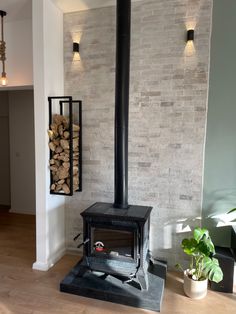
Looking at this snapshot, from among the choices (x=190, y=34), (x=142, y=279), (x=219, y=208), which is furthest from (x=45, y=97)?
(x=219, y=208)

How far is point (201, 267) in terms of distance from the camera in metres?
2.21

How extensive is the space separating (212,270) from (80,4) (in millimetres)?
2996

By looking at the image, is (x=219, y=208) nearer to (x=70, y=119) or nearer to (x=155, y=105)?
(x=155, y=105)

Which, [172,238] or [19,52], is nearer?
[172,238]

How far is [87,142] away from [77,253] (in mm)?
1387

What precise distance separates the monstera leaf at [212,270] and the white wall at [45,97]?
1649mm

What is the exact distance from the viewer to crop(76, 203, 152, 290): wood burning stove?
2.24 meters

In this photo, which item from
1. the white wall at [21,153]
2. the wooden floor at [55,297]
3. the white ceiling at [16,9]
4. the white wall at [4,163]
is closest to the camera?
the wooden floor at [55,297]

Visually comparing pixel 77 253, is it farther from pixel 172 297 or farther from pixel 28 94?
pixel 28 94

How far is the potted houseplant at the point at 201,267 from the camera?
2.15 metres

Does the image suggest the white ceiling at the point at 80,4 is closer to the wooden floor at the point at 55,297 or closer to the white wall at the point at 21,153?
the white wall at the point at 21,153

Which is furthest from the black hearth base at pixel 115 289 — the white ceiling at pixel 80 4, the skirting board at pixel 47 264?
the white ceiling at pixel 80 4

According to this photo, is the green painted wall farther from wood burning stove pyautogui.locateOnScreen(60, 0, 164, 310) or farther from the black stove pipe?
the black stove pipe

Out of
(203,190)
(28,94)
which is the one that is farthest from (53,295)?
(28,94)
